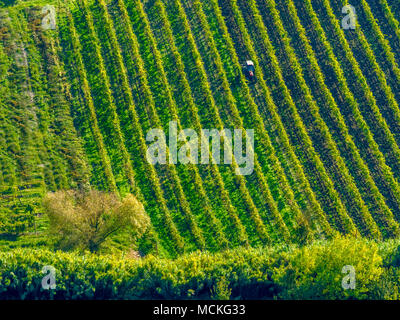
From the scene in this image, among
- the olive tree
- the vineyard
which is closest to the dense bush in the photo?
the olive tree

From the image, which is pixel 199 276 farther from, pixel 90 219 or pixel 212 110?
pixel 212 110

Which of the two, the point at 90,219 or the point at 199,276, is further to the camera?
the point at 90,219

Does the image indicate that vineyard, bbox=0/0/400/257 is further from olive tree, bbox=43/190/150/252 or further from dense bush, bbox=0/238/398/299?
dense bush, bbox=0/238/398/299

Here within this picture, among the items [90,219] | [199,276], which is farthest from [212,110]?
[199,276]

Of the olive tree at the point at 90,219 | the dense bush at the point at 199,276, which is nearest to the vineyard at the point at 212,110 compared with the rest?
the olive tree at the point at 90,219

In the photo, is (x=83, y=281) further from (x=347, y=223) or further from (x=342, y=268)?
(x=347, y=223)
